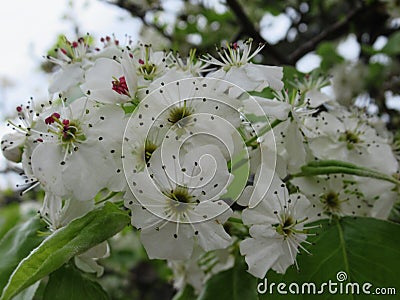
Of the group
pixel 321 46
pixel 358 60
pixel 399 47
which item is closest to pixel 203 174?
pixel 399 47

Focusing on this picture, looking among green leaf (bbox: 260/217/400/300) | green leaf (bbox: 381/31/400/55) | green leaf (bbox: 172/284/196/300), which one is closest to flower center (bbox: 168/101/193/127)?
green leaf (bbox: 260/217/400/300)

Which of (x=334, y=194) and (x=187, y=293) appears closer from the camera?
(x=334, y=194)

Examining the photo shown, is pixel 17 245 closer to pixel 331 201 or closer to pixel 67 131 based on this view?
pixel 67 131

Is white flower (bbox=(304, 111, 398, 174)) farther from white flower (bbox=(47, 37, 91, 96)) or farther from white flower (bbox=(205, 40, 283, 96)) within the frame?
white flower (bbox=(47, 37, 91, 96))

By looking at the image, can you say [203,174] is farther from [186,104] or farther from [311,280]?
[311,280]

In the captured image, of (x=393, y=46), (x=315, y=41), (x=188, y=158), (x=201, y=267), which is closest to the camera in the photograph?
(x=188, y=158)

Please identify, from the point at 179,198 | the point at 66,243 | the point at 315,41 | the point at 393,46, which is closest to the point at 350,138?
the point at 179,198

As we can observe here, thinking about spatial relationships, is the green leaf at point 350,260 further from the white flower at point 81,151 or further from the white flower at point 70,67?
the white flower at point 70,67
